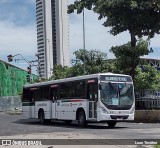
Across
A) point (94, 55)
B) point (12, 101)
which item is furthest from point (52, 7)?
point (94, 55)

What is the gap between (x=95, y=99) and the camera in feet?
79.2

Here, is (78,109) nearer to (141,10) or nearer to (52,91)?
(52,91)

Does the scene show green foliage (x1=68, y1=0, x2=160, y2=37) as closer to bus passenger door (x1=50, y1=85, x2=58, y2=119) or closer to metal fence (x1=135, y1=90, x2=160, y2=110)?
metal fence (x1=135, y1=90, x2=160, y2=110)

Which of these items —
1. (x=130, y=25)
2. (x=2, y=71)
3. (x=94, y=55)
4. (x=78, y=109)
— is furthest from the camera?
(x=2, y=71)

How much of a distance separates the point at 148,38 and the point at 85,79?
30.3 ft

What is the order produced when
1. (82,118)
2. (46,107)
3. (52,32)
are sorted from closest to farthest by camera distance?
1. (82,118)
2. (46,107)
3. (52,32)

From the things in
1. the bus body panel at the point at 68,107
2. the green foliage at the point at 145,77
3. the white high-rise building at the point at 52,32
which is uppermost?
the white high-rise building at the point at 52,32

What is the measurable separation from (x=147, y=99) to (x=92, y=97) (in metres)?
8.10

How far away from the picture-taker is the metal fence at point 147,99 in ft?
102

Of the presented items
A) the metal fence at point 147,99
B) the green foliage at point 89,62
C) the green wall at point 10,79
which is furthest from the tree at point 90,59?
the green wall at point 10,79

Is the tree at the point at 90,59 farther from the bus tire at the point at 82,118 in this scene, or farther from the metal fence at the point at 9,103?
the metal fence at the point at 9,103

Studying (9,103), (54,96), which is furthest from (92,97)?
(9,103)

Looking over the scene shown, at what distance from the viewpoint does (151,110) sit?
29891 millimetres

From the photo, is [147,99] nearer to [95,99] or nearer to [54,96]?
[54,96]
